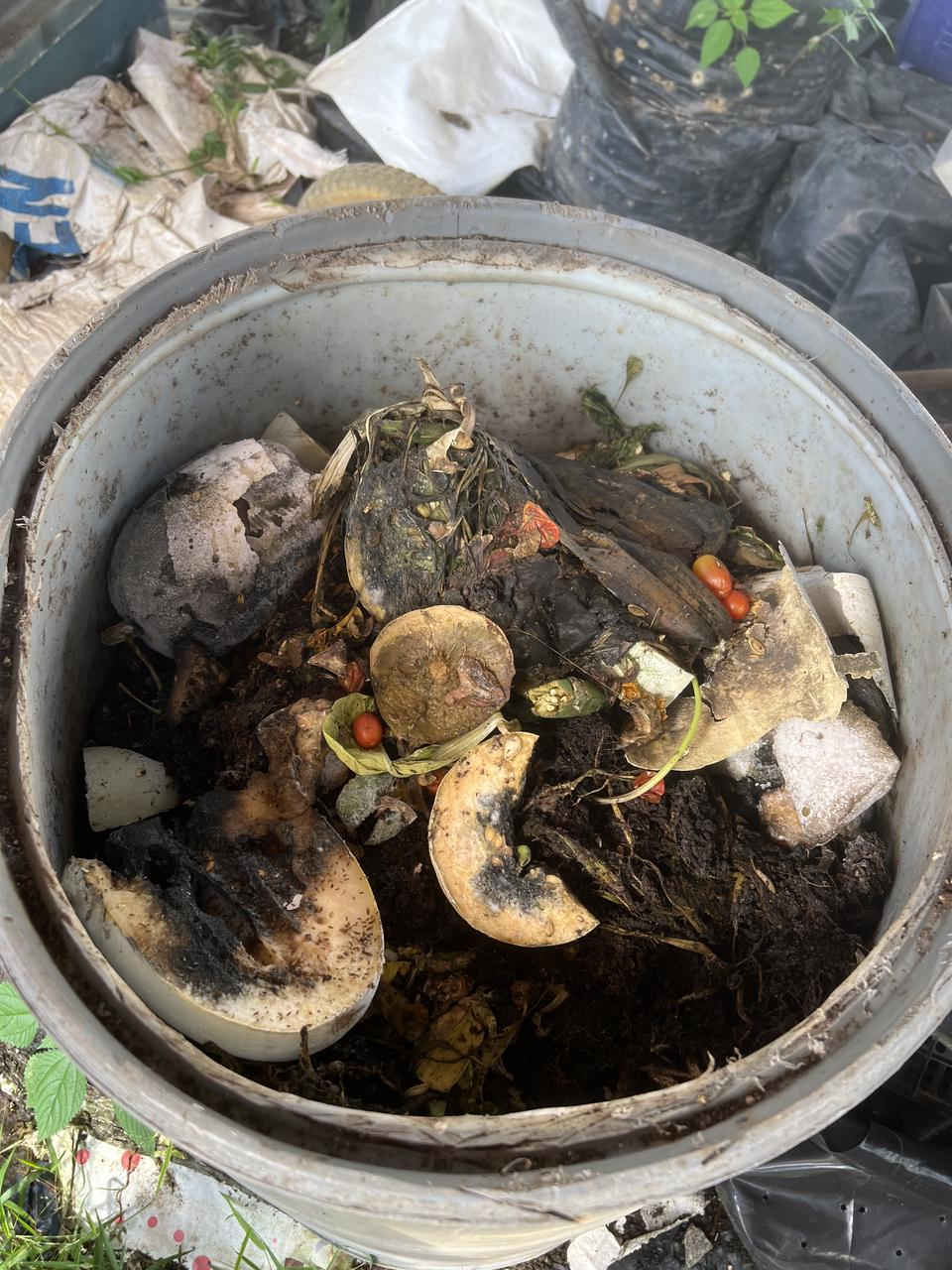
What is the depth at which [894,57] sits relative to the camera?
2666mm

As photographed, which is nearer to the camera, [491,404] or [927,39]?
[491,404]

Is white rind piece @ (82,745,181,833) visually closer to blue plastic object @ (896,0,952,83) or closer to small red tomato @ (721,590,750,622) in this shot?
small red tomato @ (721,590,750,622)

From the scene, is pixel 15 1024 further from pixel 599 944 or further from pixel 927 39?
pixel 927 39

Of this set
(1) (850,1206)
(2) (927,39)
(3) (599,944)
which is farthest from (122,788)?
(2) (927,39)

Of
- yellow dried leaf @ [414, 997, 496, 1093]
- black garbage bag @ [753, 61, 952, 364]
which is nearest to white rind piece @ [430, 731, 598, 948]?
yellow dried leaf @ [414, 997, 496, 1093]

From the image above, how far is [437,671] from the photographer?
58.4 inches

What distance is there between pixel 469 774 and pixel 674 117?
185cm

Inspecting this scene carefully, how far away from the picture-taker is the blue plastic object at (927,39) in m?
2.56

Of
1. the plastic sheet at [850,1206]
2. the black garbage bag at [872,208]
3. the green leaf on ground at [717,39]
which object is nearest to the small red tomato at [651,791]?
the plastic sheet at [850,1206]

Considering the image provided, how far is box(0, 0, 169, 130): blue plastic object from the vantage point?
2635mm

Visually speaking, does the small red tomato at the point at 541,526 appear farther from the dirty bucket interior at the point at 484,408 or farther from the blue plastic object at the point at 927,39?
the blue plastic object at the point at 927,39

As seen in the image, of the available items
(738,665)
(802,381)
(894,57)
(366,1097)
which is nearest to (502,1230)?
A: (366,1097)

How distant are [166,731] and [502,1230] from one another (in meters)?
0.90

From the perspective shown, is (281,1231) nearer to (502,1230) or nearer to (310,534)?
(502,1230)
